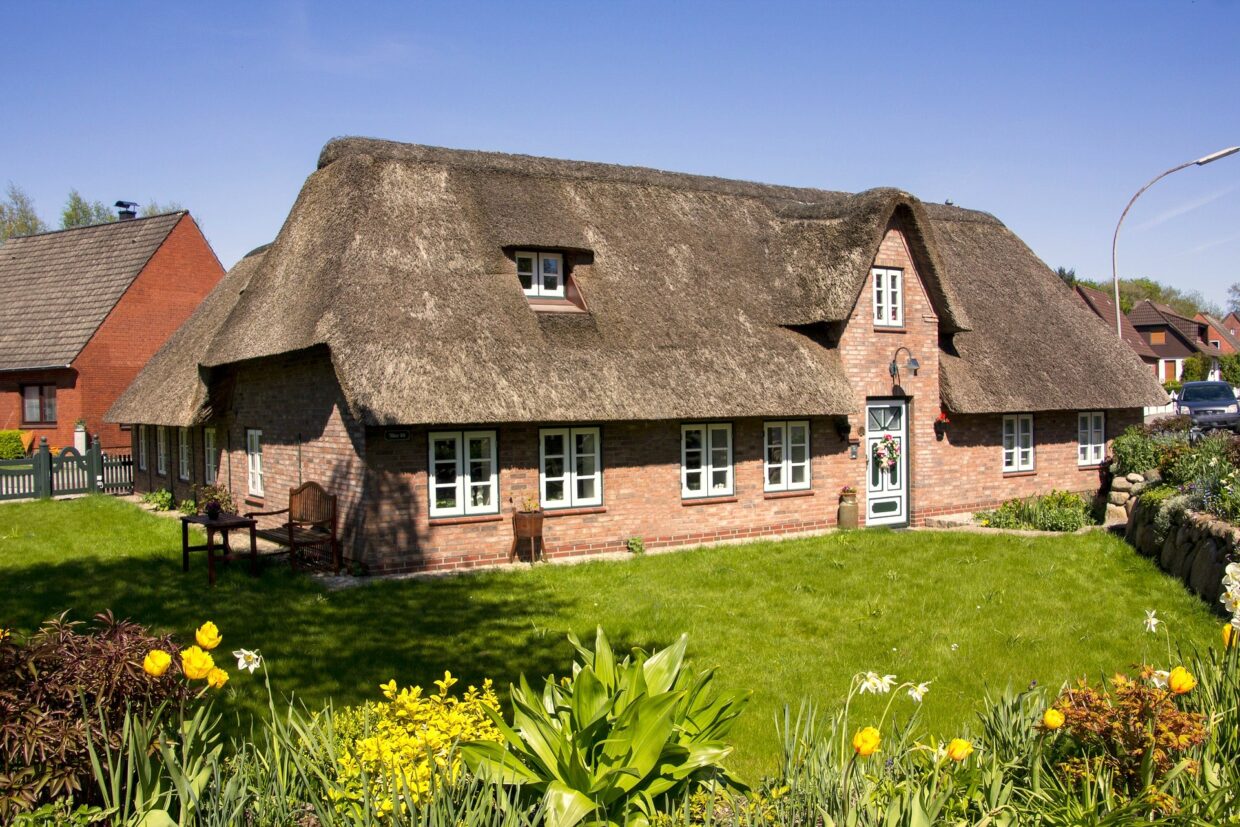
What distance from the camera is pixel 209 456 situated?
20031mm

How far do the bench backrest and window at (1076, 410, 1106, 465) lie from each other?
50.8 feet

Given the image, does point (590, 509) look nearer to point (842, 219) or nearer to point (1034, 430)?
point (842, 219)

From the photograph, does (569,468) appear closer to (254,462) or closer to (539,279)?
(539,279)

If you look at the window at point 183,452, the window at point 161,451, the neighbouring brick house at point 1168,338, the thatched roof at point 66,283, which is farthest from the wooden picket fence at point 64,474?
the neighbouring brick house at point 1168,338

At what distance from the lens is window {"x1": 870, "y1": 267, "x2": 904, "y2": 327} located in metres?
17.6

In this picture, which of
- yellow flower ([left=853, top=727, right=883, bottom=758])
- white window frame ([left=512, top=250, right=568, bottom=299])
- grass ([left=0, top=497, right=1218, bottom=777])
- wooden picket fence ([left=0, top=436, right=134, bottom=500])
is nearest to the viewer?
yellow flower ([left=853, top=727, right=883, bottom=758])

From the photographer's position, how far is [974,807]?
4309mm

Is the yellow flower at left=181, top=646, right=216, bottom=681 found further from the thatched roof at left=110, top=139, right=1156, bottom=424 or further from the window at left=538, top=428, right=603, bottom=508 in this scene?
the window at left=538, top=428, right=603, bottom=508

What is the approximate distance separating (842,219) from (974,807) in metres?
14.4

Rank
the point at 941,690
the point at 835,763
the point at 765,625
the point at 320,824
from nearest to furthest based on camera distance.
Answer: the point at 320,824
the point at 835,763
the point at 941,690
the point at 765,625

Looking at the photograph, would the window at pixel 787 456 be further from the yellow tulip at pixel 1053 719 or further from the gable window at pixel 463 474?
the yellow tulip at pixel 1053 719

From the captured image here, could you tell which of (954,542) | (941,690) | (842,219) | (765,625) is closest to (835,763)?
(941,690)

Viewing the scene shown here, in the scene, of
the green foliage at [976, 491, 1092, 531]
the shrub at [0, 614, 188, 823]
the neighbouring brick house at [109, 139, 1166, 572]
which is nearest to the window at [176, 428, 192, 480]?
the neighbouring brick house at [109, 139, 1166, 572]

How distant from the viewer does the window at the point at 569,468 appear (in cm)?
1468
